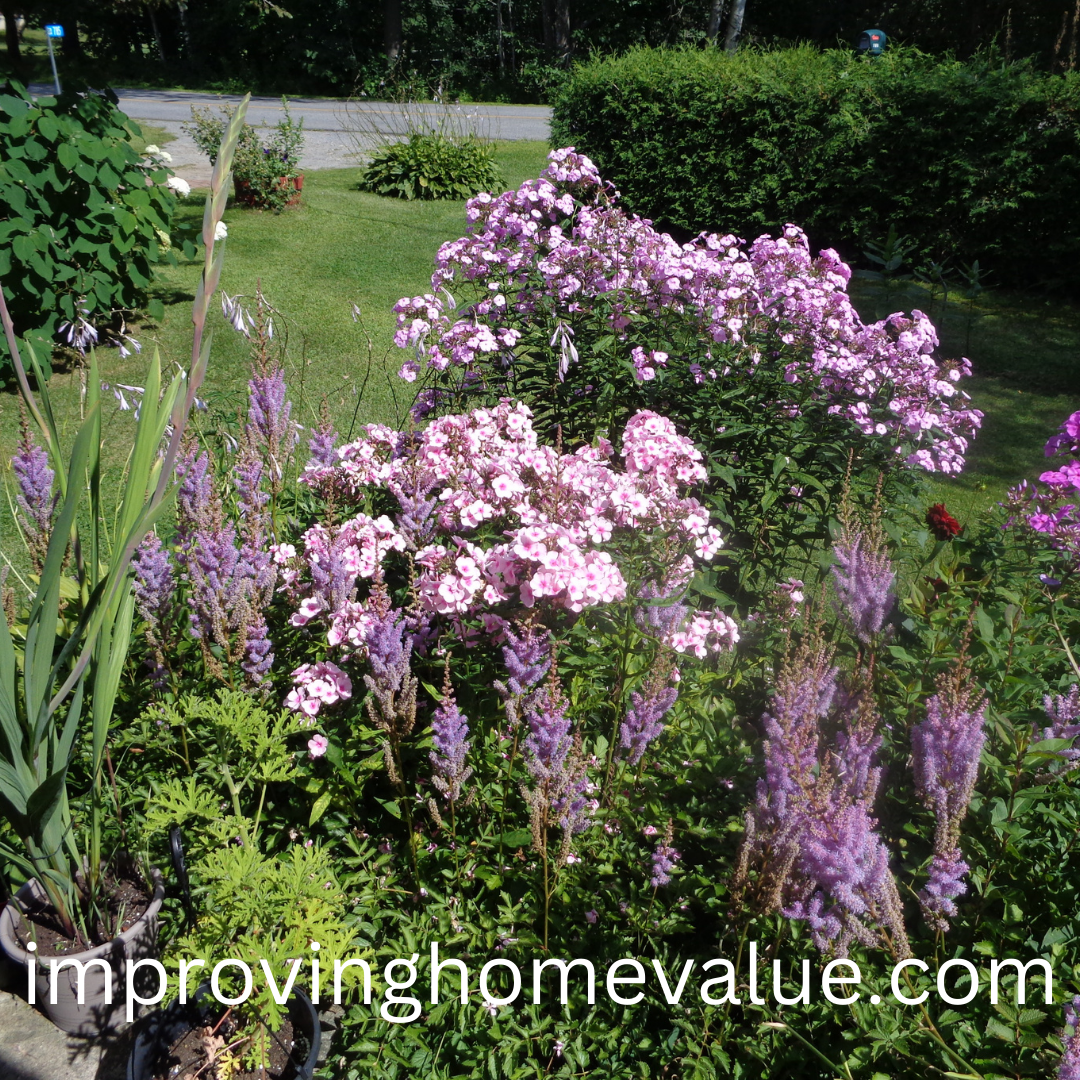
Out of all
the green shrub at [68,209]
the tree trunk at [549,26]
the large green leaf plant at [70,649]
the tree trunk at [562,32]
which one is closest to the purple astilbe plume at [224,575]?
the large green leaf plant at [70,649]

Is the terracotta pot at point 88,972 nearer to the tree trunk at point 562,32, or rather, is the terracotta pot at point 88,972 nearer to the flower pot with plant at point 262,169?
the flower pot with plant at point 262,169

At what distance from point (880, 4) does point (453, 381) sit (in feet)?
87.8

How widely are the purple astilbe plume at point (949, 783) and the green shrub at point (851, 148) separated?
276 inches

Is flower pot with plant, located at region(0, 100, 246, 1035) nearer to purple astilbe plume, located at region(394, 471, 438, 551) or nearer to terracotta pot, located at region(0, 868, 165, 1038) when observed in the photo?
terracotta pot, located at region(0, 868, 165, 1038)

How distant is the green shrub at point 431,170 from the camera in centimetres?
1140

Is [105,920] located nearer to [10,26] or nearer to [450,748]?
[450,748]

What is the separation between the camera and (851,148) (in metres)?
9.06

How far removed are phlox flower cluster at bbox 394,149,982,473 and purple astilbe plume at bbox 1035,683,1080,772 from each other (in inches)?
49.1

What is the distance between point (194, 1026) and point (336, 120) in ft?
60.7

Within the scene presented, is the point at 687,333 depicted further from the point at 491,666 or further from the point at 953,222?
the point at 953,222

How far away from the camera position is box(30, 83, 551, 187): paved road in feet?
41.9

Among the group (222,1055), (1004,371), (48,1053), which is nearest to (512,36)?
(1004,371)

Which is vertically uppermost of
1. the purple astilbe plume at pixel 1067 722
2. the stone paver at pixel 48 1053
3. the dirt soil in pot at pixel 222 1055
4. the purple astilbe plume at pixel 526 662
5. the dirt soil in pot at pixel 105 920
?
the purple astilbe plume at pixel 526 662

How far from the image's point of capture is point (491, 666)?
7.75ft
